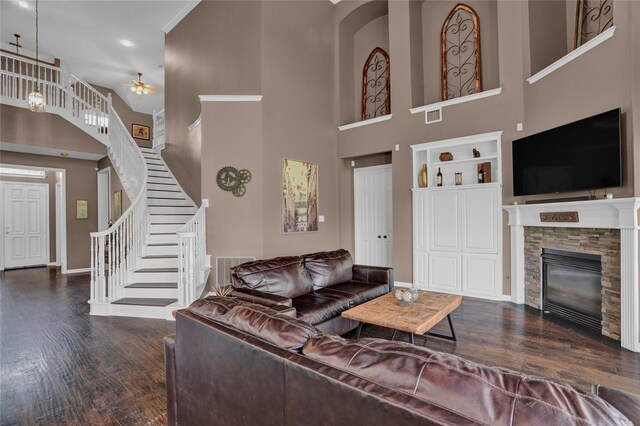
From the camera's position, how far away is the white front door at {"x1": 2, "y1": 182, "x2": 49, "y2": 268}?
8.14 meters

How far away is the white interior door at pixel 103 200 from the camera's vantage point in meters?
8.38

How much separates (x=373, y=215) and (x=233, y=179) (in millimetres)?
2882

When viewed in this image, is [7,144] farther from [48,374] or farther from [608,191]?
[608,191]

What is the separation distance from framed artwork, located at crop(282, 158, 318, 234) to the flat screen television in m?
3.36

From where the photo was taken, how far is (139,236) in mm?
5066

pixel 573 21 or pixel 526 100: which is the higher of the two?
pixel 573 21

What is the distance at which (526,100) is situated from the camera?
179 inches

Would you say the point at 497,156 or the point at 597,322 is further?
the point at 497,156

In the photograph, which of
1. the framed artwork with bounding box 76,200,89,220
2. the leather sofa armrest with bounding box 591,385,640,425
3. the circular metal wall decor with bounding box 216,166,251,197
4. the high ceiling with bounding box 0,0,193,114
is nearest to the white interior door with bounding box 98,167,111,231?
the framed artwork with bounding box 76,200,89,220

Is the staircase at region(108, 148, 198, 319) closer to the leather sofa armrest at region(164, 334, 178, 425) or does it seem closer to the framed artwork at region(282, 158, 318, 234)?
the framed artwork at region(282, 158, 318, 234)

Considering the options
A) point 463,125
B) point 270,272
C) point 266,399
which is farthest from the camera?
point 463,125

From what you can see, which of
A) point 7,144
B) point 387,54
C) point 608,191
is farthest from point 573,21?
point 7,144

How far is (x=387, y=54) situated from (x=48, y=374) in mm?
7043

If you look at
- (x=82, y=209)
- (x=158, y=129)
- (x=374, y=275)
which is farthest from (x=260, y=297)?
(x=82, y=209)
